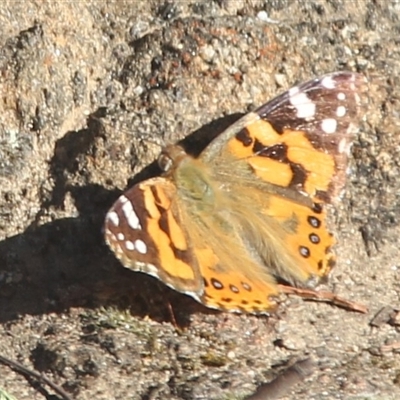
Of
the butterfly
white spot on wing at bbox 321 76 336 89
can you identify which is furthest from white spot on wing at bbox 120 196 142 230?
white spot on wing at bbox 321 76 336 89

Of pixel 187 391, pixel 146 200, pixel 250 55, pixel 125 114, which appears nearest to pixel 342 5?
pixel 250 55

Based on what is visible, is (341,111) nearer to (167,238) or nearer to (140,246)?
(167,238)

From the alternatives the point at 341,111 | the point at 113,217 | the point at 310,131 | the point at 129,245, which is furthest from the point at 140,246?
the point at 341,111

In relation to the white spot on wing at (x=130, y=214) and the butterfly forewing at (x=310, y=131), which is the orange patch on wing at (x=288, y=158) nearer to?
the butterfly forewing at (x=310, y=131)

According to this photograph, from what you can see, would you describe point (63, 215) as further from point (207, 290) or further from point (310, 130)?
point (310, 130)

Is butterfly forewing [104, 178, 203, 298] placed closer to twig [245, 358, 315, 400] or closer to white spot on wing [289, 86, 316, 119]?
twig [245, 358, 315, 400]
